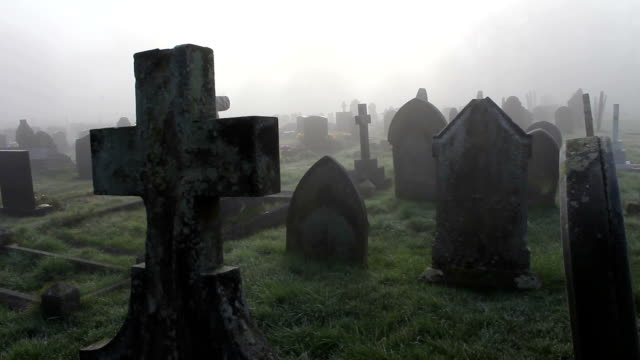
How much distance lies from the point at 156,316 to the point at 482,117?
3.71 meters

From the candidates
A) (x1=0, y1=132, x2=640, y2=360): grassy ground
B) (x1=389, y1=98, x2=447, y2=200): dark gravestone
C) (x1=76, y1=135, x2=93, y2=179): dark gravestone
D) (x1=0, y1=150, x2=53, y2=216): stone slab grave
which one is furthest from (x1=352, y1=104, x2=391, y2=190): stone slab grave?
(x1=76, y1=135, x2=93, y2=179): dark gravestone

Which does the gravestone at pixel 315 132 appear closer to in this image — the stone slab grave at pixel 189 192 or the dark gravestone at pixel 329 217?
the dark gravestone at pixel 329 217

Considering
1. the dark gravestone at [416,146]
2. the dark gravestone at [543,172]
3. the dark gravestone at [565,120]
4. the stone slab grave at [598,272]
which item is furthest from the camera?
the dark gravestone at [565,120]

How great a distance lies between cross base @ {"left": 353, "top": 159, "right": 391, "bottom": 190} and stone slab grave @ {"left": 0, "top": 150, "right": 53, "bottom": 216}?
6.69 meters

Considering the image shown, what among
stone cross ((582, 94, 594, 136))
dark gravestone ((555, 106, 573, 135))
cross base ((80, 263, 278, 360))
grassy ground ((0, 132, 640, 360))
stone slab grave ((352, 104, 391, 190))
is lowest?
grassy ground ((0, 132, 640, 360))

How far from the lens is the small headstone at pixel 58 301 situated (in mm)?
4578

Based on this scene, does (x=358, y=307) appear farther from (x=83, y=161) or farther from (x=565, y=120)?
(x=565, y=120)

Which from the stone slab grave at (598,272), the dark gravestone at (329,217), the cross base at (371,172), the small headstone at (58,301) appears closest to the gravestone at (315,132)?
the cross base at (371,172)

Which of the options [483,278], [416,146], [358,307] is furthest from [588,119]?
[358,307]

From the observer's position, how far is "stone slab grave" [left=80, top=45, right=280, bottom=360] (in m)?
2.20

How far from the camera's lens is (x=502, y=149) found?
191 inches

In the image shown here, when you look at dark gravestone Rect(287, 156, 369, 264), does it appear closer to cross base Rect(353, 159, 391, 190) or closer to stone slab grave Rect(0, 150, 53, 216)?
cross base Rect(353, 159, 391, 190)

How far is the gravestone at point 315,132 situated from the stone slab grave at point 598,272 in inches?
751

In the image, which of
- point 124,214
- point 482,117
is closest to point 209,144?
point 482,117
